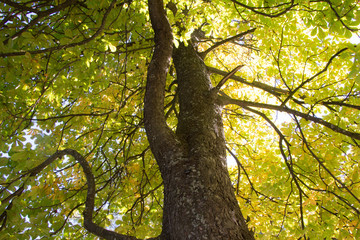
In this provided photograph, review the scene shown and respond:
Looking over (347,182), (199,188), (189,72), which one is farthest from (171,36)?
(347,182)

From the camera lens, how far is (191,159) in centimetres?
146

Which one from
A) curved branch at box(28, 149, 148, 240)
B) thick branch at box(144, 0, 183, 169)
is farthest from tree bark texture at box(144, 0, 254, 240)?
curved branch at box(28, 149, 148, 240)

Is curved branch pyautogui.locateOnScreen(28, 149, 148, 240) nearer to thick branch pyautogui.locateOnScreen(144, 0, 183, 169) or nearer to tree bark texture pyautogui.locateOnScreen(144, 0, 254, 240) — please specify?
tree bark texture pyautogui.locateOnScreen(144, 0, 254, 240)

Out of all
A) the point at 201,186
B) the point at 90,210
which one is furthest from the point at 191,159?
the point at 90,210

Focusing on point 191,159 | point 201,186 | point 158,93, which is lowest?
point 201,186

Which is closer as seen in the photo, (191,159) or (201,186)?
(201,186)

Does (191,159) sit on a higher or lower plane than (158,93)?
lower

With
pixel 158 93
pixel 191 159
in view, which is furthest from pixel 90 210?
pixel 158 93

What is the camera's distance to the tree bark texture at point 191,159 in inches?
45.4

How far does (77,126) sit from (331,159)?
11.7 feet

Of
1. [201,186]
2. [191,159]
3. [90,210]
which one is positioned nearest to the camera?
[201,186]

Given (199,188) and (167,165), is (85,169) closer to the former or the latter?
(167,165)

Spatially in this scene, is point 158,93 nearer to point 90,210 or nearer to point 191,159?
point 191,159

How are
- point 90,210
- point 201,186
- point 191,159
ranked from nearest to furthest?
point 201,186 < point 191,159 < point 90,210
